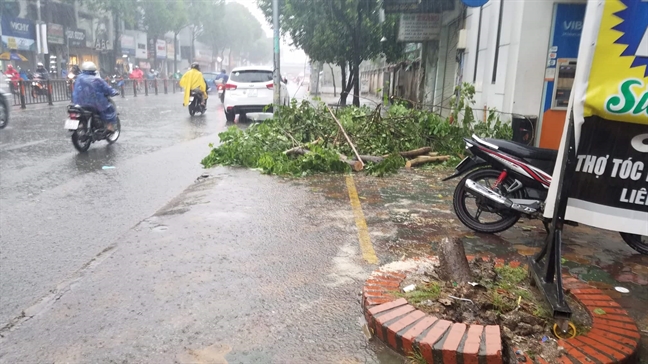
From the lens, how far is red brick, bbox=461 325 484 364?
250 centimetres

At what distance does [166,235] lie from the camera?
4750mm

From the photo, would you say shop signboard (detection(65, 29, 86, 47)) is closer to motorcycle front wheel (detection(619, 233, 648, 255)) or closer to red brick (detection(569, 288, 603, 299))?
motorcycle front wheel (detection(619, 233, 648, 255))

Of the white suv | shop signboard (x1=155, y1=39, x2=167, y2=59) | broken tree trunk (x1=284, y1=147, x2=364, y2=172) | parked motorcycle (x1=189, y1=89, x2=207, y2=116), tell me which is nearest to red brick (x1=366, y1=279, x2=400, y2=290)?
broken tree trunk (x1=284, y1=147, x2=364, y2=172)

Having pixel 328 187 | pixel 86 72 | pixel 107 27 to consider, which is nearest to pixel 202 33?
pixel 107 27

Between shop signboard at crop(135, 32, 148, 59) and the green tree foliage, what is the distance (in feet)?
100

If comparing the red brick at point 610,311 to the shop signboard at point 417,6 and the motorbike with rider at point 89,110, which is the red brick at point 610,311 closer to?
the motorbike with rider at point 89,110

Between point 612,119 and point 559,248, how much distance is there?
0.77 meters

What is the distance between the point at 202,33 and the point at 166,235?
215 ft

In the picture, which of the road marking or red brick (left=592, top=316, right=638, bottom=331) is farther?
the road marking

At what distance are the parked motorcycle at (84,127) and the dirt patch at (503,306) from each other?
8005 millimetres

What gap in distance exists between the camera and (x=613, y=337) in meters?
2.73

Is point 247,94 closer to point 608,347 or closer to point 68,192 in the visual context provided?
point 68,192

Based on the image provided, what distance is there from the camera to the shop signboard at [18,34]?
2998 centimetres

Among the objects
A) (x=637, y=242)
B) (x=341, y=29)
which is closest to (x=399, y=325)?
(x=637, y=242)
